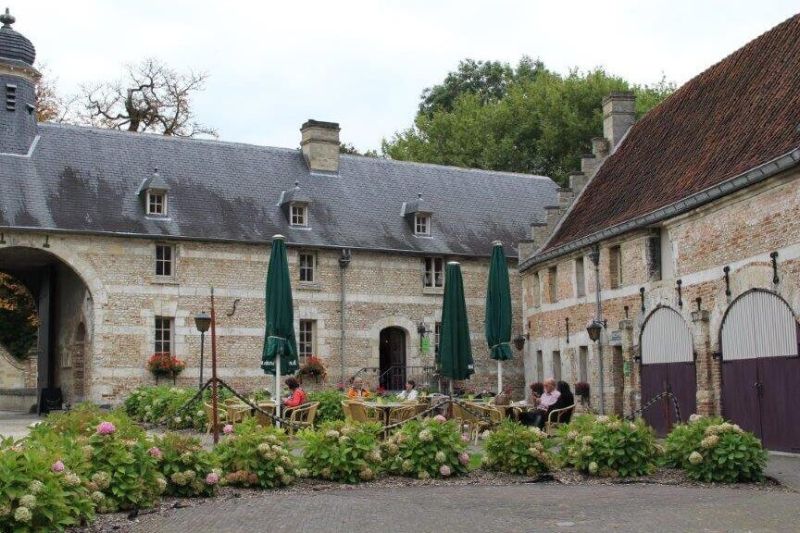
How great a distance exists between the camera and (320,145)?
33688 millimetres

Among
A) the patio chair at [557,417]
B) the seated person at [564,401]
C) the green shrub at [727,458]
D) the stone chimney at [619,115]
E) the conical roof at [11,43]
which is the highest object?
the conical roof at [11,43]

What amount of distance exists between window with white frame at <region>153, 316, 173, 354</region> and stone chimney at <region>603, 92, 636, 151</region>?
41.9 ft

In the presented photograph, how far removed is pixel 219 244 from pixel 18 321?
13.3m

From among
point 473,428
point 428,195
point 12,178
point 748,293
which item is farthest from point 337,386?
point 748,293

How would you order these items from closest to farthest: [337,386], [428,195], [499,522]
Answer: [499,522] → [337,386] → [428,195]

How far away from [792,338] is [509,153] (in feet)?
99.6

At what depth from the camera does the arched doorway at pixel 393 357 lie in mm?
32438

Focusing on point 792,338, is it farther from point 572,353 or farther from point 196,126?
point 196,126

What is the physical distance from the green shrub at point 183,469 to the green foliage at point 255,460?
583 mm

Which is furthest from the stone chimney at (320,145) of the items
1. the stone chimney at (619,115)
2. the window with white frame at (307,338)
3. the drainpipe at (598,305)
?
the drainpipe at (598,305)

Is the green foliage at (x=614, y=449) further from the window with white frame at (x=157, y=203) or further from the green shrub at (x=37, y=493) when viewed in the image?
the window with white frame at (x=157, y=203)

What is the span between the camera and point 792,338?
15961 millimetres

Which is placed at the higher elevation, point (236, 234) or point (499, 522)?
point (236, 234)

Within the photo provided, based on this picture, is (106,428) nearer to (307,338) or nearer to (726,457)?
(726,457)
